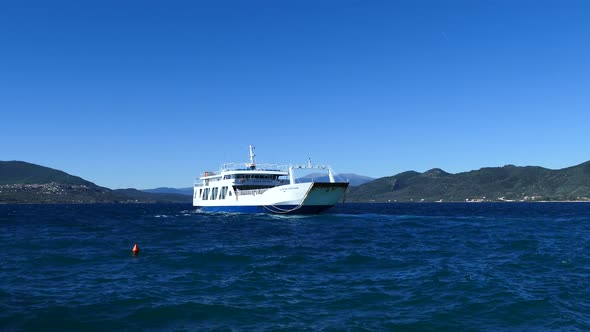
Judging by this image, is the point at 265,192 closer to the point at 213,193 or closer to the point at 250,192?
the point at 250,192

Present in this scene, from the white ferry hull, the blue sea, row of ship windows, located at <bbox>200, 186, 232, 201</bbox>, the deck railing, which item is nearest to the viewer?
the blue sea

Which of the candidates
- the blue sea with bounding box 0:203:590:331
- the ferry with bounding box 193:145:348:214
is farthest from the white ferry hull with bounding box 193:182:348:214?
the blue sea with bounding box 0:203:590:331

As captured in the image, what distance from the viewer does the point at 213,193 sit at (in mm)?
89125

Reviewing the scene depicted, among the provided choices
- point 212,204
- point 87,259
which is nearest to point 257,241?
point 87,259

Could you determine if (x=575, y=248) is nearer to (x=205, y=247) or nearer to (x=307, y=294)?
(x=307, y=294)

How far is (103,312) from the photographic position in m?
15.2

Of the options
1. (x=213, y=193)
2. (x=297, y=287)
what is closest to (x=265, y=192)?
(x=213, y=193)

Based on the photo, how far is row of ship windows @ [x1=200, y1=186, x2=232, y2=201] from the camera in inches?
3226

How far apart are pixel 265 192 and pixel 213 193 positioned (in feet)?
81.1

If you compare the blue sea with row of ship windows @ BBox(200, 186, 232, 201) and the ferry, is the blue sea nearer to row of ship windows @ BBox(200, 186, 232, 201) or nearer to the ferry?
the ferry

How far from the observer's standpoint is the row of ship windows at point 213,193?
3226 inches

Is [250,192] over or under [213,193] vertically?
under

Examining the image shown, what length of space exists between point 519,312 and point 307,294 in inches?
300

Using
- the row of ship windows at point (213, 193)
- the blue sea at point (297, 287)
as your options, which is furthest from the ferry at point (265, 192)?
the blue sea at point (297, 287)
